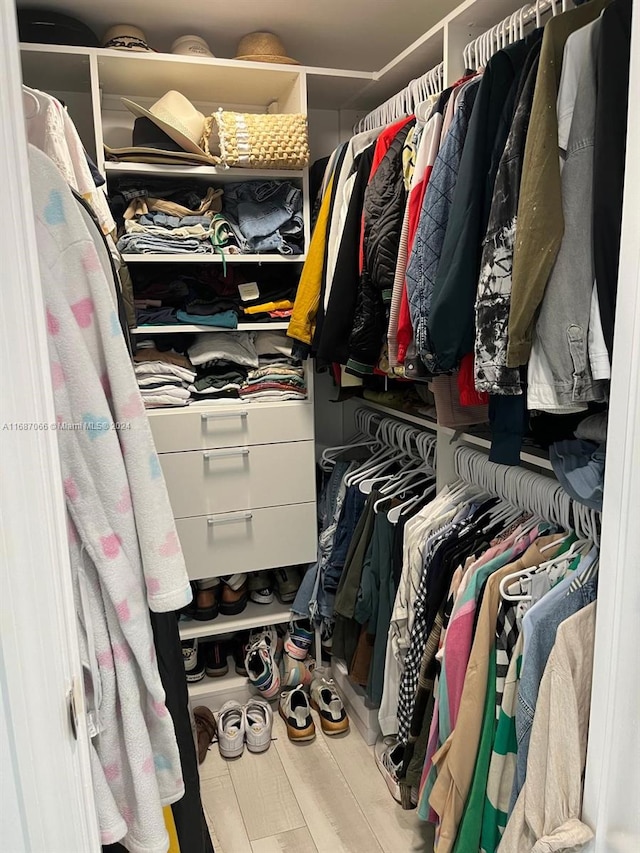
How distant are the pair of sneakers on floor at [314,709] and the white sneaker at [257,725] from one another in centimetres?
7

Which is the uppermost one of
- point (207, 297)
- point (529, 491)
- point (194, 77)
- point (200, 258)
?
point (194, 77)

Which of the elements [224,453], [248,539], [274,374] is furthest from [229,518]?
[274,374]

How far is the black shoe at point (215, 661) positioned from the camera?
2.34 meters

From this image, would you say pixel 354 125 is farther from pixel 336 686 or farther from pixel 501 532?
pixel 336 686

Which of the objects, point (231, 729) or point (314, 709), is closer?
point (231, 729)

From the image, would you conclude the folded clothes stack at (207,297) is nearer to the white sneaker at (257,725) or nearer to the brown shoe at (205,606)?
the brown shoe at (205,606)

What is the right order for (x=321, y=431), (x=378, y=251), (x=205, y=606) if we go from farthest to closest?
(x=321, y=431)
(x=205, y=606)
(x=378, y=251)

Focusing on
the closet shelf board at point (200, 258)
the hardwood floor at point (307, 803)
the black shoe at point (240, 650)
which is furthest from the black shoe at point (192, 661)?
the closet shelf board at point (200, 258)

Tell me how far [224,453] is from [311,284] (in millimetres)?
625

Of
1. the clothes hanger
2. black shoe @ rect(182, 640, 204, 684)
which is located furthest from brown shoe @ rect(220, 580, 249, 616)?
the clothes hanger

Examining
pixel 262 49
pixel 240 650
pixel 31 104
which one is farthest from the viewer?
pixel 240 650

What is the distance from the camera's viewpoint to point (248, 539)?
2.15m

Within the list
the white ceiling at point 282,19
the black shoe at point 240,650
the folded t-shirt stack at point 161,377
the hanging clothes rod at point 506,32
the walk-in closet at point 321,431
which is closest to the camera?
the walk-in closet at point 321,431

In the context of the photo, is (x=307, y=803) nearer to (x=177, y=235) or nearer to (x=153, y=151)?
(x=177, y=235)
